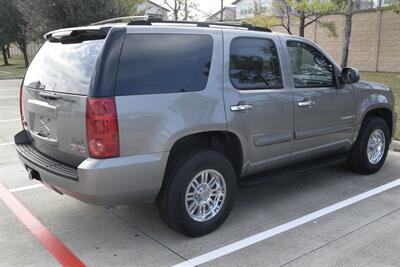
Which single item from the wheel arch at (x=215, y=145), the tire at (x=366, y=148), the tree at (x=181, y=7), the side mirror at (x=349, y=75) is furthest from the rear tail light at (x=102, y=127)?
the tree at (x=181, y=7)

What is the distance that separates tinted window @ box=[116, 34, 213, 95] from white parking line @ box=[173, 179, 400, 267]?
4.71ft

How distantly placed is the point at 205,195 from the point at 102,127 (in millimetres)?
1252

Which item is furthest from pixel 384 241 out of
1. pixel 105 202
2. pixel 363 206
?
pixel 105 202

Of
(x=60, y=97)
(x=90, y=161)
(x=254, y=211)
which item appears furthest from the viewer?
(x=254, y=211)

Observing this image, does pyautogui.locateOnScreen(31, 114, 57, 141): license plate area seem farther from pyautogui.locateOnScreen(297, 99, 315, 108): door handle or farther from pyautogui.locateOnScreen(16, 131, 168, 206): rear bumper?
pyautogui.locateOnScreen(297, 99, 315, 108): door handle

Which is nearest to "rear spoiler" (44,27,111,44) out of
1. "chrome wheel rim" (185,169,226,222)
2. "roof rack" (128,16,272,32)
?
"roof rack" (128,16,272,32)

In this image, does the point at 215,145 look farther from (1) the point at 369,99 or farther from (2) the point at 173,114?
(1) the point at 369,99

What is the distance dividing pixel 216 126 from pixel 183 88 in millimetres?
478

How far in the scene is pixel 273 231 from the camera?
4016 millimetres

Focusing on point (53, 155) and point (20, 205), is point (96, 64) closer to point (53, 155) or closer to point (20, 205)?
point (53, 155)

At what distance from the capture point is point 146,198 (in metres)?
3.54

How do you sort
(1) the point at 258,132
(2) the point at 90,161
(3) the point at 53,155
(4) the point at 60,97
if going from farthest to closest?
(1) the point at 258,132
(3) the point at 53,155
(4) the point at 60,97
(2) the point at 90,161

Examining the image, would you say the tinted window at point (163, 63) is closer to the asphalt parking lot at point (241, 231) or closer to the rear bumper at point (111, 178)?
the rear bumper at point (111, 178)

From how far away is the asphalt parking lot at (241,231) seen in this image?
3.50m
